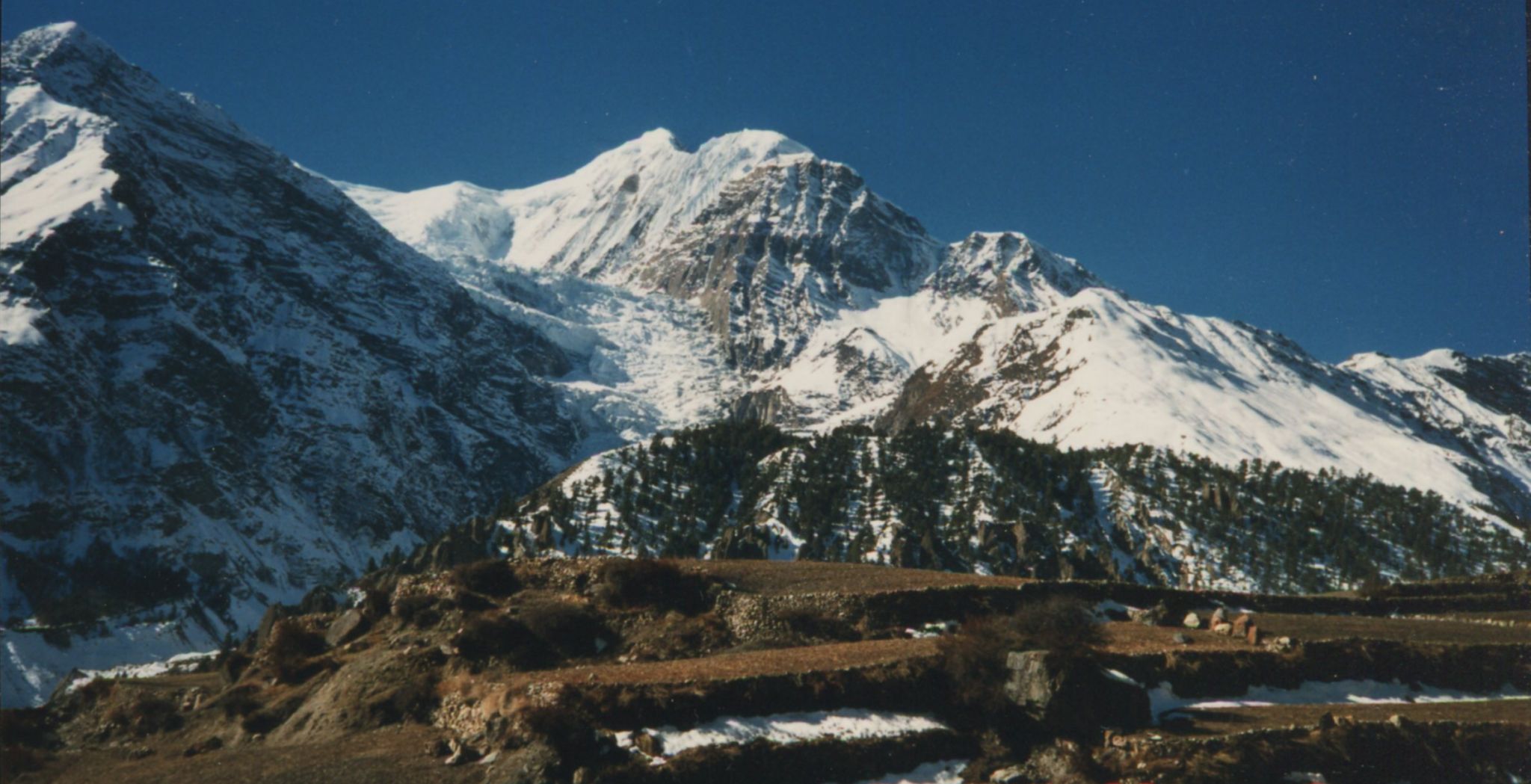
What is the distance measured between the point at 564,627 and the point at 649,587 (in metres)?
4.44

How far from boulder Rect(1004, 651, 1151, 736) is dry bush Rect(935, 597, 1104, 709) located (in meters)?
0.52

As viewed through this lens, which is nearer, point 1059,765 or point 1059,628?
point 1059,765

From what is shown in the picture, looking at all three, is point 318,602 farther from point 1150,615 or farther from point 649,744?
point 1150,615

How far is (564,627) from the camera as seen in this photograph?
126 ft

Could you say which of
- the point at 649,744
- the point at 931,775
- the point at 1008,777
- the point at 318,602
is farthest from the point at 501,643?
the point at 318,602

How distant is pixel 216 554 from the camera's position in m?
178

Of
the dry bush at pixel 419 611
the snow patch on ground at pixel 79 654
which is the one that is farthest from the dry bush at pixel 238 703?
the snow patch on ground at pixel 79 654

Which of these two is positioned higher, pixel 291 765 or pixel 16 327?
pixel 16 327

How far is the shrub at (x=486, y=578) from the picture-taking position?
137 feet

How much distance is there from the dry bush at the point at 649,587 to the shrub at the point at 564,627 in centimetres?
177

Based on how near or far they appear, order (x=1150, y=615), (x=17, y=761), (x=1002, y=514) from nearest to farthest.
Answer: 1. (x=17, y=761)
2. (x=1150, y=615)
3. (x=1002, y=514)

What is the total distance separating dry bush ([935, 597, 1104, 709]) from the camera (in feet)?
111

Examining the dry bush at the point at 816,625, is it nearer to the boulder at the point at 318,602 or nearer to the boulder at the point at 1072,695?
the boulder at the point at 1072,695

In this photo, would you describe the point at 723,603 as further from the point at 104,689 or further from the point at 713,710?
the point at 104,689
